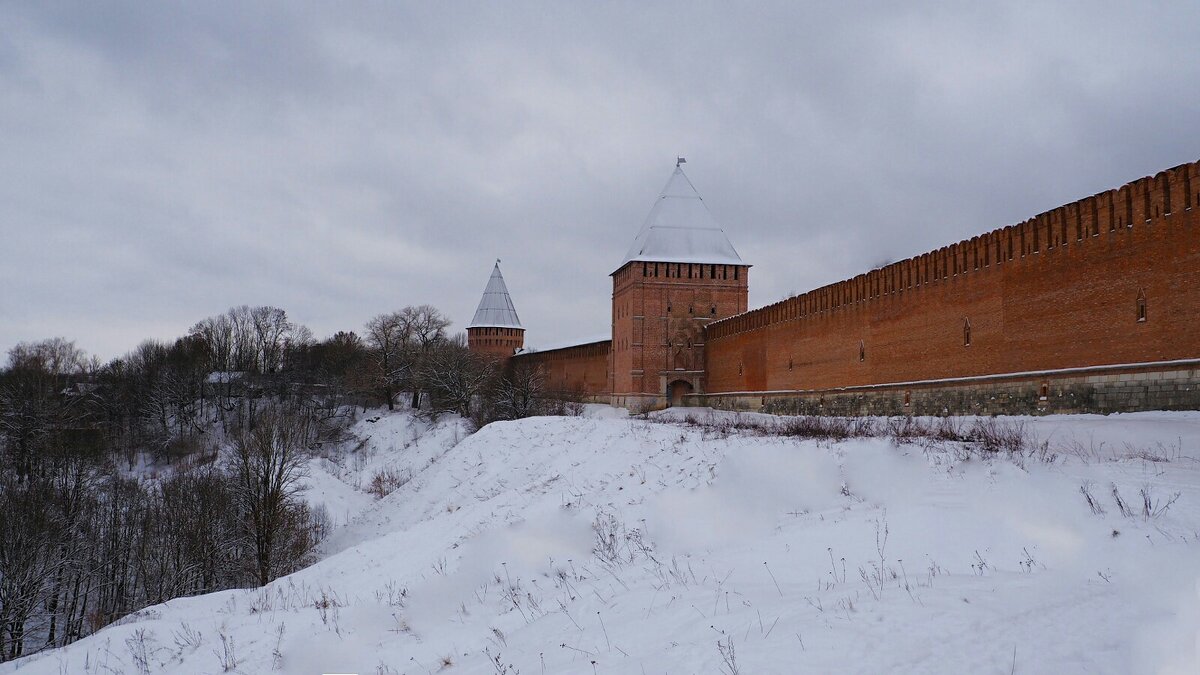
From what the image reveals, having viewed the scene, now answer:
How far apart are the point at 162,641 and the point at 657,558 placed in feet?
18.8

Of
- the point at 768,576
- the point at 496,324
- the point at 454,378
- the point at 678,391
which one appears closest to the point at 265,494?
the point at 768,576

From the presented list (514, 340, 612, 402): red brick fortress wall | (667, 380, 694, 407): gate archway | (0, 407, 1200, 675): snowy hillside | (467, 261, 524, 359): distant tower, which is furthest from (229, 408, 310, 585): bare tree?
(467, 261, 524, 359): distant tower

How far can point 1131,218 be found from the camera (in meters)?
13.1

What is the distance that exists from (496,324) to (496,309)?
131 centimetres

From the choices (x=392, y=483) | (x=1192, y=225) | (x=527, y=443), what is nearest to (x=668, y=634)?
(x=1192, y=225)

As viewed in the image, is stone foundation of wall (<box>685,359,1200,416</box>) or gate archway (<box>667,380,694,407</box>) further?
gate archway (<box>667,380,694,407</box>)

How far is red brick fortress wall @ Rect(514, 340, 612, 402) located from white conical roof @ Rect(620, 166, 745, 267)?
638 cm

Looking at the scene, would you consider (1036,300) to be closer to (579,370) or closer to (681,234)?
(681,234)

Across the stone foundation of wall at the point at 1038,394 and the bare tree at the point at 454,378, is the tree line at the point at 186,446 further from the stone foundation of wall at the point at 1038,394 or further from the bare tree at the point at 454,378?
the stone foundation of wall at the point at 1038,394

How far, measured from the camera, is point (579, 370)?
43.5m

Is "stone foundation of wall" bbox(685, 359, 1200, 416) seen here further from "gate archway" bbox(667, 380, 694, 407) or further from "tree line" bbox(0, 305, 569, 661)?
"tree line" bbox(0, 305, 569, 661)

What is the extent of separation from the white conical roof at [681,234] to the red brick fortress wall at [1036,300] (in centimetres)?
1099

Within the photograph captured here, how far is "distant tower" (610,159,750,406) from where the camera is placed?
113ft

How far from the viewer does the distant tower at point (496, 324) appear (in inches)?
2308
